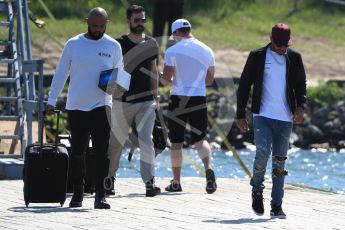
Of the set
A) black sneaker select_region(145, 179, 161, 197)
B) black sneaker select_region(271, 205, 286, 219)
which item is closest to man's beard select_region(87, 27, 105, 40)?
black sneaker select_region(145, 179, 161, 197)

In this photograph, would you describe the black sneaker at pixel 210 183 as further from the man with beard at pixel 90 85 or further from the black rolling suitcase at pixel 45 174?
the black rolling suitcase at pixel 45 174

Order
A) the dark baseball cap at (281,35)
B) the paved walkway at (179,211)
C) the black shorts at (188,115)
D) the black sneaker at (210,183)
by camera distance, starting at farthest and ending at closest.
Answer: the black shorts at (188,115) → the black sneaker at (210,183) → the dark baseball cap at (281,35) → the paved walkway at (179,211)

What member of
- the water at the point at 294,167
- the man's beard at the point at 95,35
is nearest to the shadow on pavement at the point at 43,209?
the man's beard at the point at 95,35

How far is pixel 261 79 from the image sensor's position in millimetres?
11828

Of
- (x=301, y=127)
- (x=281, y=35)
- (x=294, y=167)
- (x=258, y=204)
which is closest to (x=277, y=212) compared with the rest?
(x=258, y=204)

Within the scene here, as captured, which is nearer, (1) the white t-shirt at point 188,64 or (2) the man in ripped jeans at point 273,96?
(2) the man in ripped jeans at point 273,96

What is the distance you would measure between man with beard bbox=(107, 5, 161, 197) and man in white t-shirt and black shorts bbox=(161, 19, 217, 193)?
1.30ft

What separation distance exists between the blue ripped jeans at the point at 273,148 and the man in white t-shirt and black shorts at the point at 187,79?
190 cm

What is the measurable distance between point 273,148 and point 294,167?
1142cm

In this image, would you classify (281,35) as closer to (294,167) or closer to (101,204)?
(101,204)

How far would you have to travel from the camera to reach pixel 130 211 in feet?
39.6

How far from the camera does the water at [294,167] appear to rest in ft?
64.7

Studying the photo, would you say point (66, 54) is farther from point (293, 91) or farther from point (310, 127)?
point (310, 127)

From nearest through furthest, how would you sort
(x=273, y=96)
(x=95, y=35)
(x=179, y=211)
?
(x=273, y=96) → (x=179, y=211) → (x=95, y=35)
